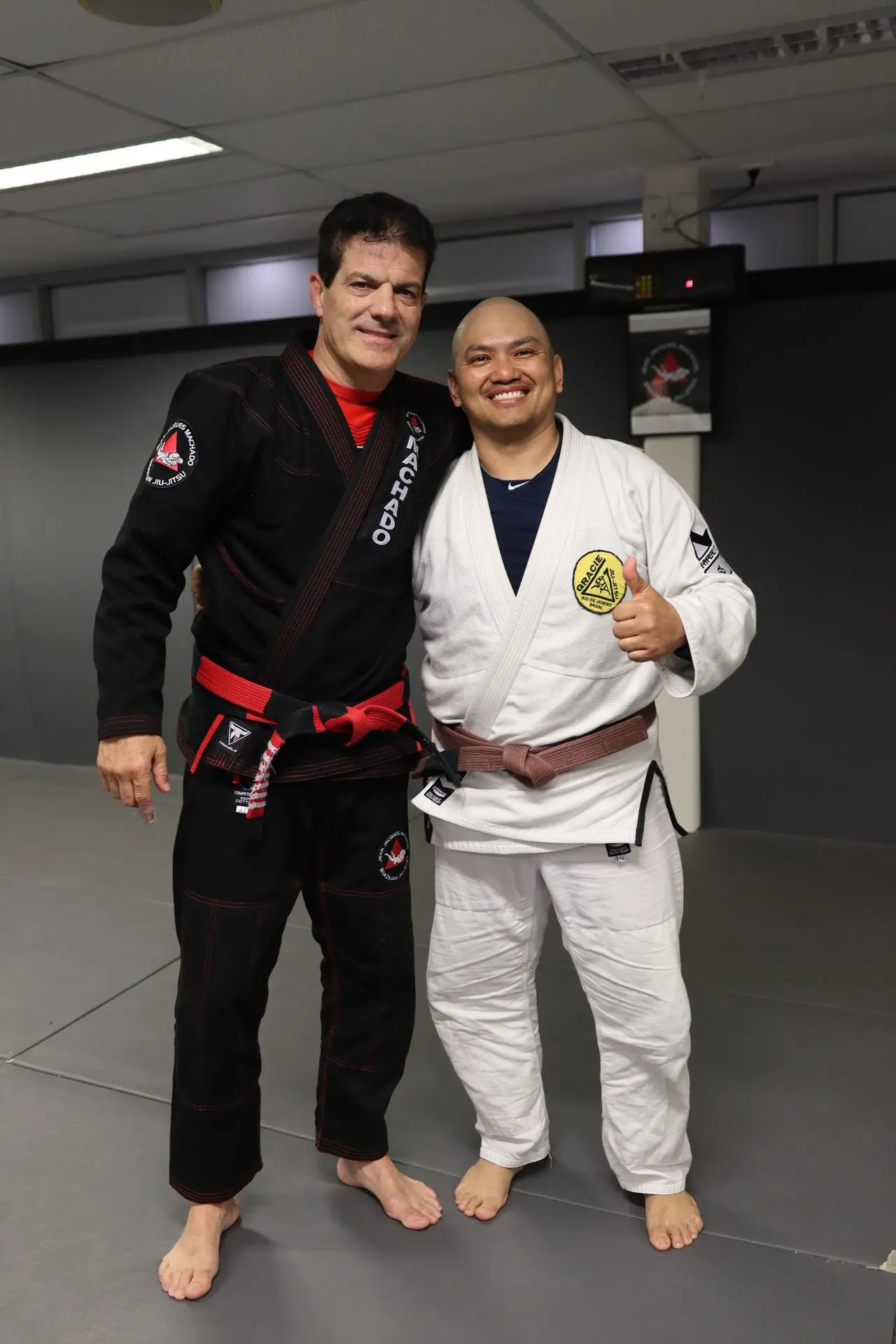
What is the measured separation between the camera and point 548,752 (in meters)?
1.80

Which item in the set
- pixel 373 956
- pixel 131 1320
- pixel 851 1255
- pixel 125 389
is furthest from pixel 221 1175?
pixel 125 389

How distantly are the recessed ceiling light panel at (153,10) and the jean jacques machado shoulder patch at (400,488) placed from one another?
1057 mm

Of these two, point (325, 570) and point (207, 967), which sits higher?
point (325, 570)

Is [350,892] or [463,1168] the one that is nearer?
[350,892]

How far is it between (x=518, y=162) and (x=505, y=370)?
1.99 metres

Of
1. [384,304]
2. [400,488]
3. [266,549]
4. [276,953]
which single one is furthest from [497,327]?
[276,953]

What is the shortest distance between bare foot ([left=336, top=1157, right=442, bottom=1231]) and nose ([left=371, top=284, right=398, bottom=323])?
1390 mm

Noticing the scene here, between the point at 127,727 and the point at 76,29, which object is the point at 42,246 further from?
the point at 127,727

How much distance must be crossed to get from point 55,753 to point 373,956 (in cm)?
390

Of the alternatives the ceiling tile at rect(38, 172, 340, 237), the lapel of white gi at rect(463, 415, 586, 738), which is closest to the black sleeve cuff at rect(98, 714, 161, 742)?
the lapel of white gi at rect(463, 415, 586, 738)

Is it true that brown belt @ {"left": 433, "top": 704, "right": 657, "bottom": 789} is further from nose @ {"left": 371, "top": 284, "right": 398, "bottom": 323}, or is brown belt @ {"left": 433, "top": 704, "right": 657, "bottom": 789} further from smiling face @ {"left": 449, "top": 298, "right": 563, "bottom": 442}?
nose @ {"left": 371, "top": 284, "right": 398, "bottom": 323}

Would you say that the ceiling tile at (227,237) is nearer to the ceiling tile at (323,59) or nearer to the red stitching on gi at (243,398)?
the ceiling tile at (323,59)

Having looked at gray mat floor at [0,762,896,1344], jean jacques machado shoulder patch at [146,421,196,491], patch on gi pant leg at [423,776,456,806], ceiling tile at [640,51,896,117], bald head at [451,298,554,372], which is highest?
ceiling tile at [640,51,896,117]

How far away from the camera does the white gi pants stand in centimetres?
184
